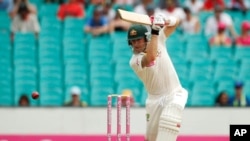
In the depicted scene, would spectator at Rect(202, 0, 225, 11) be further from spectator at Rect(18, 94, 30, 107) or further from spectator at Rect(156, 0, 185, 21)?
spectator at Rect(18, 94, 30, 107)

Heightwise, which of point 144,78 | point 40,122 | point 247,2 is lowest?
point 40,122

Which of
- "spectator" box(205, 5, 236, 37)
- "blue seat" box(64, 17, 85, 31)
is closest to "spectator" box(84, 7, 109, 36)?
"blue seat" box(64, 17, 85, 31)

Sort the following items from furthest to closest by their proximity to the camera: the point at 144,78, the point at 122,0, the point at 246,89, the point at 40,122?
the point at 122,0
the point at 246,89
the point at 40,122
the point at 144,78

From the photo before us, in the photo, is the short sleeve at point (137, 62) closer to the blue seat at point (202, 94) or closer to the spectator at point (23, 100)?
the spectator at point (23, 100)

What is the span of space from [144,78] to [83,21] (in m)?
5.36

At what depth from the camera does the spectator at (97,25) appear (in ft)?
43.1

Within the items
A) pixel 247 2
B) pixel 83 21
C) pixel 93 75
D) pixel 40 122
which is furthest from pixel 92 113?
pixel 247 2

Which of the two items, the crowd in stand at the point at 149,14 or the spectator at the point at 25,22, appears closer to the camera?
the spectator at the point at 25,22

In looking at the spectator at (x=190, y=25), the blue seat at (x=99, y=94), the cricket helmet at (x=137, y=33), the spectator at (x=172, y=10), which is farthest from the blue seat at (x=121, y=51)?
the cricket helmet at (x=137, y=33)

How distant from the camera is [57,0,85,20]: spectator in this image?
13.3m

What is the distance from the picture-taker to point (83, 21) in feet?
43.5

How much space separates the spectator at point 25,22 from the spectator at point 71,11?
0.44m

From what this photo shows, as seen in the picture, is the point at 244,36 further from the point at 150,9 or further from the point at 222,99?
the point at 150,9

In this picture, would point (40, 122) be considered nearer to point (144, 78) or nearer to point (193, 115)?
point (193, 115)
